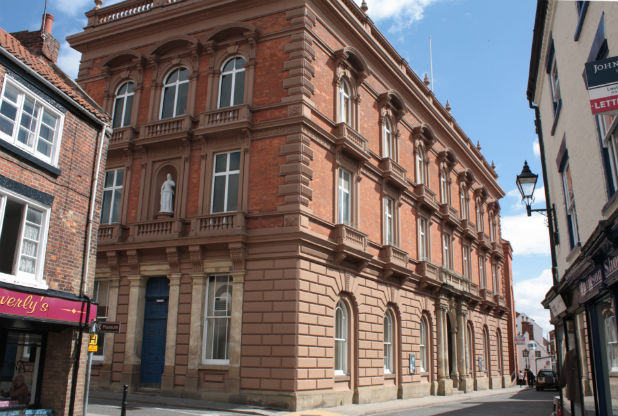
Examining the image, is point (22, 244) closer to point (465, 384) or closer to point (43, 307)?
point (43, 307)

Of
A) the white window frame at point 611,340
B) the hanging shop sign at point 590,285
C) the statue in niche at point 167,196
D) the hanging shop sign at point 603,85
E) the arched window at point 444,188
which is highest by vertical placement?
the arched window at point 444,188

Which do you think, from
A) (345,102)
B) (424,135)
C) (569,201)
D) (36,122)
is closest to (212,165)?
(345,102)

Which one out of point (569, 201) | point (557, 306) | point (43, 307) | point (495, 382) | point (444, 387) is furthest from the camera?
point (495, 382)

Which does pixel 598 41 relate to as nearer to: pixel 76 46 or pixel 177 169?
pixel 177 169

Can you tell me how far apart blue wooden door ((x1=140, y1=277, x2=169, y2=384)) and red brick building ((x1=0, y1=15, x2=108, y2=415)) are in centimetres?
803

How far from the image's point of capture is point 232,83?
22.9 m

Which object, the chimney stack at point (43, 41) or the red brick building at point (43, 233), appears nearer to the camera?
the red brick building at point (43, 233)

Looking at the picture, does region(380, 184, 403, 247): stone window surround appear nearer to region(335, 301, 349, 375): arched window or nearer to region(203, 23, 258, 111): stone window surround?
region(335, 301, 349, 375): arched window

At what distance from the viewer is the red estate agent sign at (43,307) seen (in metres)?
11.1

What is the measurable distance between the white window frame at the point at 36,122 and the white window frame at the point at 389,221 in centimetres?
1649

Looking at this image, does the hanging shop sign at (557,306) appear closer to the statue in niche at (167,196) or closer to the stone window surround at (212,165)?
the stone window surround at (212,165)

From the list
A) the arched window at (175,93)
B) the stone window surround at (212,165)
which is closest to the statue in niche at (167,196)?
the stone window surround at (212,165)

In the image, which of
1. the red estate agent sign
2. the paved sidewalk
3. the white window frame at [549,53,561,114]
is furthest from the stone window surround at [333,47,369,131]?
the red estate agent sign

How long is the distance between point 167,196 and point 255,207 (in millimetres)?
4372
